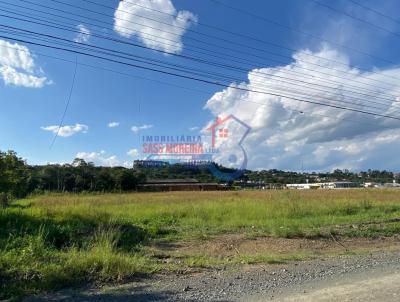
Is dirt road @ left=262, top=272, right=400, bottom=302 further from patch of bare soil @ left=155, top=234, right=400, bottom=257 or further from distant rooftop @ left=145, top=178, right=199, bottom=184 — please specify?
distant rooftop @ left=145, top=178, right=199, bottom=184

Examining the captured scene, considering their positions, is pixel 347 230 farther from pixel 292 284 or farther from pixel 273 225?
pixel 292 284

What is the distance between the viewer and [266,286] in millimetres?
6820

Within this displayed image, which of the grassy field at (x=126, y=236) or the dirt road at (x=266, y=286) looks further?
the grassy field at (x=126, y=236)

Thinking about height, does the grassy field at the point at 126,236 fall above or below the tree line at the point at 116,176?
below

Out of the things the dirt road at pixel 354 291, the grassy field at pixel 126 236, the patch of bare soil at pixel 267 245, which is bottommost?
the patch of bare soil at pixel 267 245

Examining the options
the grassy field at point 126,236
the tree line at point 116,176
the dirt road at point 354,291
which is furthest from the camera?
the tree line at point 116,176

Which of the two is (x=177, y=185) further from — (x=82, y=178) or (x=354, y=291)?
(x=354, y=291)

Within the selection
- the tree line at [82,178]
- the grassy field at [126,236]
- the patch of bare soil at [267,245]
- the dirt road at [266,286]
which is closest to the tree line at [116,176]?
the tree line at [82,178]

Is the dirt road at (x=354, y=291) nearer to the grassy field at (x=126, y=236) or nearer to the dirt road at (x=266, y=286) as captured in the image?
the dirt road at (x=266, y=286)

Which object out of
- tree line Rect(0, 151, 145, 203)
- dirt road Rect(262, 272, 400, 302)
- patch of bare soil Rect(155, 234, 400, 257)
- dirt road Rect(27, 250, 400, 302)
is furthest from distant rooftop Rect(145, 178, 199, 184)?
dirt road Rect(262, 272, 400, 302)

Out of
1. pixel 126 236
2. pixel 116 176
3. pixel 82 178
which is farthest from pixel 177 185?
pixel 126 236

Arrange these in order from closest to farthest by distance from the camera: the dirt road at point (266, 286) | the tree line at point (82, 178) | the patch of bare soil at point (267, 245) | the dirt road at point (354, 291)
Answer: the dirt road at point (354, 291), the dirt road at point (266, 286), the patch of bare soil at point (267, 245), the tree line at point (82, 178)

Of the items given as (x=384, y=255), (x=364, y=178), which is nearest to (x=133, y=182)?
(x=364, y=178)

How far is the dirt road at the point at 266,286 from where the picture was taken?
6.08m
